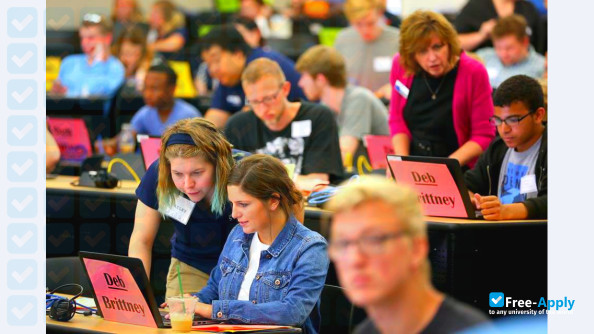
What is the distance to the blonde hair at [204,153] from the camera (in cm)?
338

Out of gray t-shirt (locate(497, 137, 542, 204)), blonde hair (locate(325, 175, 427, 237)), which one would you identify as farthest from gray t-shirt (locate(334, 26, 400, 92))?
blonde hair (locate(325, 175, 427, 237))

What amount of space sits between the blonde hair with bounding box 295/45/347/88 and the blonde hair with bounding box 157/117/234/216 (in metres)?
2.88

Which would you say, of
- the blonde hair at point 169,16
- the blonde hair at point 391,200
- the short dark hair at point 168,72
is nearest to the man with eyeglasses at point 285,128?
the short dark hair at point 168,72

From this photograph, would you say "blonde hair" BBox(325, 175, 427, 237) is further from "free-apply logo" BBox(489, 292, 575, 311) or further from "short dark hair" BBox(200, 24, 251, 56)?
"short dark hair" BBox(200, 24, 251, 56)

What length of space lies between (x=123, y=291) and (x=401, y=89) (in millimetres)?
2262

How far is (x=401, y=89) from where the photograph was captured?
4844mm

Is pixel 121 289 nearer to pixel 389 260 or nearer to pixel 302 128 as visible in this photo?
pixel 389 260

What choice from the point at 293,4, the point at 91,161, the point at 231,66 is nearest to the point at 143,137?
the point at 91,161

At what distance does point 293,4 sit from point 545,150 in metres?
7.04

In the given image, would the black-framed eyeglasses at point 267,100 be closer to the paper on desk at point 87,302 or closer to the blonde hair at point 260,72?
the blonde hair at point 260,72

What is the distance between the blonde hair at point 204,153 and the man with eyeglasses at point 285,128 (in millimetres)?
1370

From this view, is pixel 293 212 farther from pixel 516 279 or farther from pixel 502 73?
pixel 502 73

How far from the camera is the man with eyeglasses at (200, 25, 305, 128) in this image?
6.36 metres

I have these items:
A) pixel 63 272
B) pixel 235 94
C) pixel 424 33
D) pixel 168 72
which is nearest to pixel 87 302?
pixel 63 272
